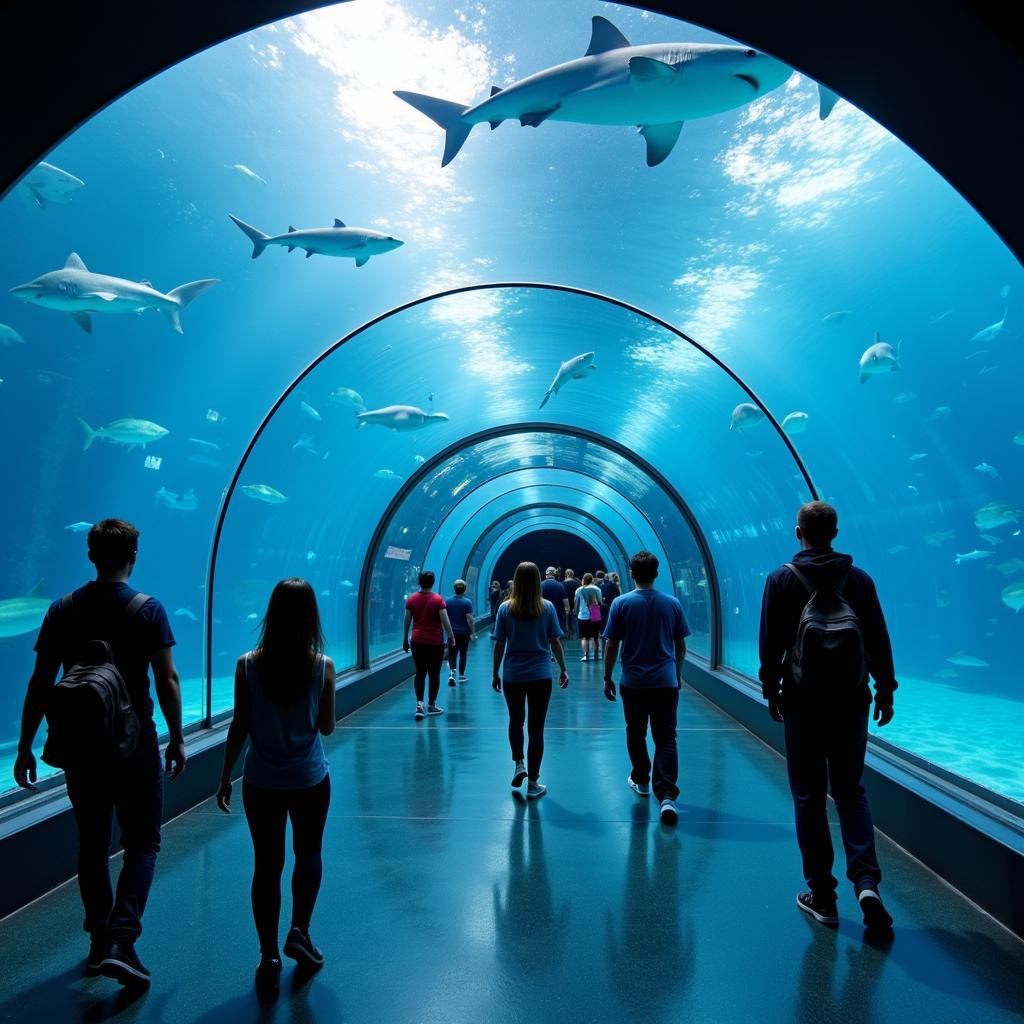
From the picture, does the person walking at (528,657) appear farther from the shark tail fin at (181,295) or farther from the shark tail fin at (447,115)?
the shark tail fin at (181,295)

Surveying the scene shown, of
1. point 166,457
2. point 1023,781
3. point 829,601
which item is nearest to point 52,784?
point 829,601

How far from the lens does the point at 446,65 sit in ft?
18.1

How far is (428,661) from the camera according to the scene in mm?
9125

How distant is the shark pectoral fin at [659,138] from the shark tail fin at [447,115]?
112 centimetres

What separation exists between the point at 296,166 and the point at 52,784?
5.67 meters

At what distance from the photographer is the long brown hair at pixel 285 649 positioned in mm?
3002

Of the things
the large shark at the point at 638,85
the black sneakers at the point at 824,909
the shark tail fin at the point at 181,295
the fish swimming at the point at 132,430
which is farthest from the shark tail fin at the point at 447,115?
the fish swimming at the point at 132,430

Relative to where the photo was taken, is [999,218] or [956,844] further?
[956,844]

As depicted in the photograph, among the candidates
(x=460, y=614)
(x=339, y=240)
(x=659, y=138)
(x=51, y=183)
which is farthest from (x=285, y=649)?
(x=460, y=614)

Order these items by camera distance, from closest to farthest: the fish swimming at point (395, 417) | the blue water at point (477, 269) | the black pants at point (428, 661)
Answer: the blue water at point (477, 269), the black pants at point (428, 661), the fish swimming at point (395, 417)

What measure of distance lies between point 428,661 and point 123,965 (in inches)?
245

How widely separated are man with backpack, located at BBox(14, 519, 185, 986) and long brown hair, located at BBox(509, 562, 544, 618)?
2.95m

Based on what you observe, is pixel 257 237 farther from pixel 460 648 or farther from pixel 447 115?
pixel 460 648

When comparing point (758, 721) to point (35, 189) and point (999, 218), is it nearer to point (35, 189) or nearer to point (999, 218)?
point (999, 218)
